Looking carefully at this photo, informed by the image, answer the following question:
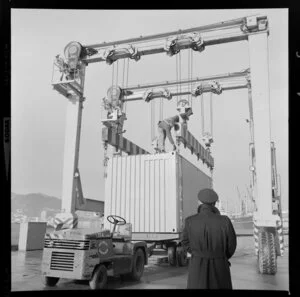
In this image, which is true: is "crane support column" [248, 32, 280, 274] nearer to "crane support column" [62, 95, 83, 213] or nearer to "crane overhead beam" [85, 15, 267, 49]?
"crane overhead beam" [85, 15, 267, 49]

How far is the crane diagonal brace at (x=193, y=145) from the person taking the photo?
9.05 m

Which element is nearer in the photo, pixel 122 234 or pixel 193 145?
pixel 122 234

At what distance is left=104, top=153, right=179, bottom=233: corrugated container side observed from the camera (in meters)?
7.98

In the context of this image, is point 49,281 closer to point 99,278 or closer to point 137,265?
point 99,278

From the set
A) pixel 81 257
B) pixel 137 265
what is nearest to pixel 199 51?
pixel 137 265

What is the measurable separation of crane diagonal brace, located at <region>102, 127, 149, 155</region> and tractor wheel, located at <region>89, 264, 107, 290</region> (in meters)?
3.52

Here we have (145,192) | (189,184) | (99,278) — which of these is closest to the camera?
(99,278)

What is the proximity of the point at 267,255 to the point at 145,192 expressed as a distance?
9.38 feet

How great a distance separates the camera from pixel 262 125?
7203 millimetres

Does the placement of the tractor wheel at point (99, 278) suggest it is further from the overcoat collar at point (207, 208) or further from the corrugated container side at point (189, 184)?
the corrugated container side at point (189, 184)

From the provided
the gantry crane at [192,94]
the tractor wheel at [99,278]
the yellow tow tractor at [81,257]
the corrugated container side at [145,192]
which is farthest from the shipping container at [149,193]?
the tractor wheel at [99,278]

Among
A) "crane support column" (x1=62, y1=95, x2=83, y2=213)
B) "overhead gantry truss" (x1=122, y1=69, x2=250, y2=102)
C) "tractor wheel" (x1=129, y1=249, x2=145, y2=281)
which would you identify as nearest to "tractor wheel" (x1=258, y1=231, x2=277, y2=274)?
"tractor wheel" (x1=129, y1=249, x2=145, y2=281)

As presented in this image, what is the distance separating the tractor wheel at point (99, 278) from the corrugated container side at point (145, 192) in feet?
7.11
